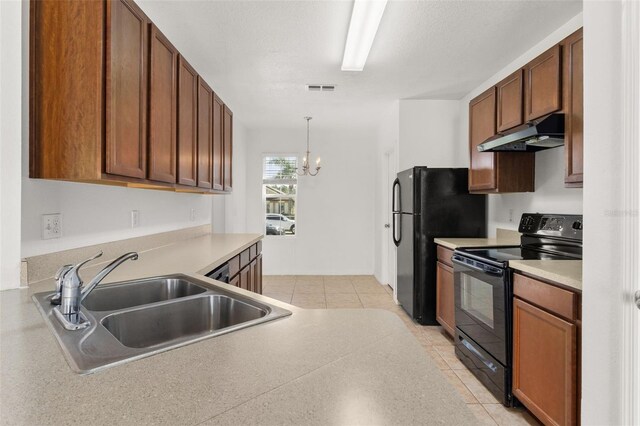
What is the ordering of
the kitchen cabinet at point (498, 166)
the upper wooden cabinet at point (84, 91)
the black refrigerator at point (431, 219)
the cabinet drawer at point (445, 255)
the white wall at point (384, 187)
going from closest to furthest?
the upper wooden cabinet at point (84, 91) → the kitchen cabinet at point (498, 166) → the cabinet drawer at point (445, 255) → the black refrigerator at point (431, 219) → the white wall at point (384, 187)

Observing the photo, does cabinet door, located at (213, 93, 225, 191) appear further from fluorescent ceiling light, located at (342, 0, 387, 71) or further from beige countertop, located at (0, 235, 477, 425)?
beige countertop, located at (0, 235, 477, 425)

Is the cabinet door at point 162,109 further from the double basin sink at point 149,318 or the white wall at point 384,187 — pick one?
the white wall at point 384,187

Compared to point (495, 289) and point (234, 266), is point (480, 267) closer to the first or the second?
point (495, 289)

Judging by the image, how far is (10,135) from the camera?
1.37 meters

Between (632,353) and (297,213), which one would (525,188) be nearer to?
(632,353)

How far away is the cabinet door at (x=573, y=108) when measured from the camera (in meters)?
2.01

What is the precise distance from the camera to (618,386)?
128 cm

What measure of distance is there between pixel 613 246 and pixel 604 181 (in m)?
0.25

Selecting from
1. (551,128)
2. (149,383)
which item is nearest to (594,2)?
(551,128)

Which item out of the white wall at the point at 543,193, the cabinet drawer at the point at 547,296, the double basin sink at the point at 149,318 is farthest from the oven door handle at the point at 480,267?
the double basin sink at the point at 149,318

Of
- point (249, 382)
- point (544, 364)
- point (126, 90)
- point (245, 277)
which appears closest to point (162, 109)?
point (126, 90)

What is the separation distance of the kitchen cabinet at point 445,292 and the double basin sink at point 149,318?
230 cm

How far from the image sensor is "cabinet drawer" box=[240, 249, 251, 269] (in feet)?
9.75

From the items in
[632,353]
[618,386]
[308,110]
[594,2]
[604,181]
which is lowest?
[618,386]
